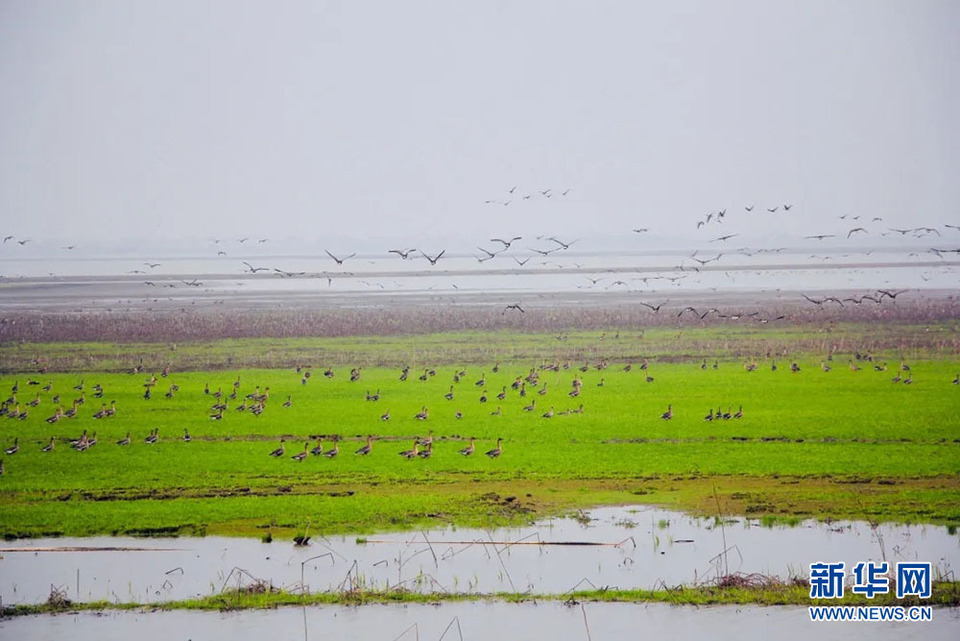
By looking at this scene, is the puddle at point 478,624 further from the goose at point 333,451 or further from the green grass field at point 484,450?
the goose at point 333,451

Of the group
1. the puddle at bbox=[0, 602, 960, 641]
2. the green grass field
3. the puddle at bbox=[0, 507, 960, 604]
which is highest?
the green grass field

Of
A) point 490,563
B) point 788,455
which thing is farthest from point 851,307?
point 490,563

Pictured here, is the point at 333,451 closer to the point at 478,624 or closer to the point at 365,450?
the point at 365,450

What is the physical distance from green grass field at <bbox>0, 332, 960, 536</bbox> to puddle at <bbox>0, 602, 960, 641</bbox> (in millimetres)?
4285

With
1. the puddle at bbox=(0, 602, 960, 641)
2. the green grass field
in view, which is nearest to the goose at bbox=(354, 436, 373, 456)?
the green grass field

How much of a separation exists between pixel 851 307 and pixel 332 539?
185 ft

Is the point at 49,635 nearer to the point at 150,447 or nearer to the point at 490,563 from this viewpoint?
the point at 490,563

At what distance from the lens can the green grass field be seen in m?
23.2

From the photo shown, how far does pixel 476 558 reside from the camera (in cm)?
2042

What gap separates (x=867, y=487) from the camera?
24.3 meters

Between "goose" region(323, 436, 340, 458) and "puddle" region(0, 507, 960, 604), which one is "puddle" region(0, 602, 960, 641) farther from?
"goose" region(323, 436, 340, 458)

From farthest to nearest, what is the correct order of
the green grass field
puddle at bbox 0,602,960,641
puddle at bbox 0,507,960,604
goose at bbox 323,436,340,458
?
goose at bbox 323,436,340,458 → the green grass field → puddle at bbox 0,507,960,604 → puddle at bbox 0,602,960,641

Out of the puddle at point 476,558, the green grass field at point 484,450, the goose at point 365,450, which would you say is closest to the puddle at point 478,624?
the puddle at point 476,558

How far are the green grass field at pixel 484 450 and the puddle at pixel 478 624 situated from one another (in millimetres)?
4285
